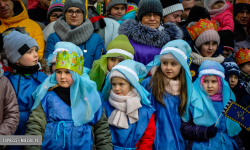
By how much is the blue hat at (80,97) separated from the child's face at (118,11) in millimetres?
2683

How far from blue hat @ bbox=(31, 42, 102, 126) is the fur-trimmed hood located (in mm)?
1504

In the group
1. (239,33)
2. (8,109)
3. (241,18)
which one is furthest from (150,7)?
(241,18)

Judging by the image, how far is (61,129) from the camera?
3.23m

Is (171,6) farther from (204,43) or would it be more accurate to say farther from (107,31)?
(107,31)

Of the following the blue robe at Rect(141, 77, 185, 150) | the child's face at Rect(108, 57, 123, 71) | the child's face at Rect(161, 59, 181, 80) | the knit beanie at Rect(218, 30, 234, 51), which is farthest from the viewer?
the knit beanie at Rect(218, 30, 234, 51)

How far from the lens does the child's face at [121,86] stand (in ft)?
12.2

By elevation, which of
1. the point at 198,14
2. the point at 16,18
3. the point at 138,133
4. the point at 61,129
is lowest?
the point at 138,133

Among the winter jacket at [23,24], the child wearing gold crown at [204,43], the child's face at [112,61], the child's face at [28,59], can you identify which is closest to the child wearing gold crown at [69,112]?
the child's face at [28,59]

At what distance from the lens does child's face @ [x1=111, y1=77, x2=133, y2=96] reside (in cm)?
373

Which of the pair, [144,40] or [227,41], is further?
[227,41]

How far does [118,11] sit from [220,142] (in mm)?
3161

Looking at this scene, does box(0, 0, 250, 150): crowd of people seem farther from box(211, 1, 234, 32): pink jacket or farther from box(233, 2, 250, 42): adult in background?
box(233, 2, 250, 42): adult in background

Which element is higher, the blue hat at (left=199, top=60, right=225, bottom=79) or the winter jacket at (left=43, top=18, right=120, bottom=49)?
the winter jacket at (left=43, top=18, right=120, bottom=49)

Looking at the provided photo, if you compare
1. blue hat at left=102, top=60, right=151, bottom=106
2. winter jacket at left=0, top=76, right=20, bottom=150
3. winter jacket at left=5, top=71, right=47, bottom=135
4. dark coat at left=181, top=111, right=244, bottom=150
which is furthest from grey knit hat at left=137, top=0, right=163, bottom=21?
winter jacket at left=0, top=76, right=20, bottom=150
